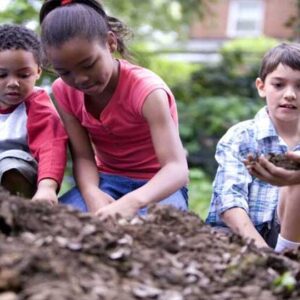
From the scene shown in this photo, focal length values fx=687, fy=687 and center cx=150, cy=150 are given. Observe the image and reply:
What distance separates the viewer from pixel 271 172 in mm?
2631

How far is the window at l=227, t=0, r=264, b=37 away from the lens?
21.9 meters

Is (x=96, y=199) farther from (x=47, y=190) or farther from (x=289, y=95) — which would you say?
(x=289, y=95)

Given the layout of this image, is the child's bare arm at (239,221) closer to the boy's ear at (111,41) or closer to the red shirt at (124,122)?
the red shirt at (124,122)

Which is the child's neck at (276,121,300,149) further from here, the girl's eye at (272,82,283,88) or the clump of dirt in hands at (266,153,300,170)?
the clump of dirt in hands at (266,153,300,170)

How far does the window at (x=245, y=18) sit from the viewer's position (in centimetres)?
2194

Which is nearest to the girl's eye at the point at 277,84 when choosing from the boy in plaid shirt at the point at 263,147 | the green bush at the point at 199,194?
the boy in plaid shirt at the point at 263,147

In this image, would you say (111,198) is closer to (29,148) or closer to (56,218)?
(29,148)

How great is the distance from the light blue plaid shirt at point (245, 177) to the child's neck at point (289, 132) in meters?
0.06

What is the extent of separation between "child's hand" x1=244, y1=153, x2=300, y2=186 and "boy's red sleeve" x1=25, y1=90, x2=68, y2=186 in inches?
35.0

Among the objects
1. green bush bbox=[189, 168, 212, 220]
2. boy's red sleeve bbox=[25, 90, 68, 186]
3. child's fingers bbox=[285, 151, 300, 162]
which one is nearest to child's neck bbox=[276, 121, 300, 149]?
child's fingers bbox=[285, 151, 300, 162]

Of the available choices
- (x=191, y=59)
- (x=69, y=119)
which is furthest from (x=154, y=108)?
(x=191, y=59)

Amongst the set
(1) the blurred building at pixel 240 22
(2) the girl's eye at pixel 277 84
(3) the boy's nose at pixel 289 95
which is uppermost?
(2) the girl's eye at pixel 277 84

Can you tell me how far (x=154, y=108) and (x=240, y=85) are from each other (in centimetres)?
922

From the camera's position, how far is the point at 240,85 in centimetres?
1191
